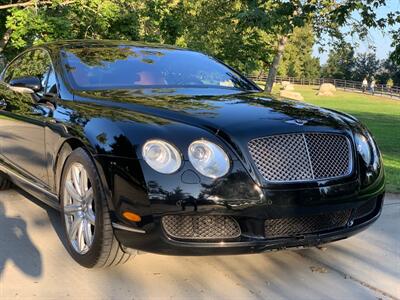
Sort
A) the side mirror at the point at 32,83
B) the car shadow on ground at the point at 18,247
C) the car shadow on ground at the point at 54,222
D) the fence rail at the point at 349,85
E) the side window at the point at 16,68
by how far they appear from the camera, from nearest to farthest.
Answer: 1. the car shadow on ground at the point at 18,247
2. the car shadow on ground at the point at 54,222
3. the side mirror at the point at 32,83
4. the side window at the point at 16,68
5. the fence rail at the point at 349,85

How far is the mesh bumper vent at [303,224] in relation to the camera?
330 cm

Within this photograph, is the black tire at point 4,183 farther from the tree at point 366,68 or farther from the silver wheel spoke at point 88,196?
the tree at point 366,68

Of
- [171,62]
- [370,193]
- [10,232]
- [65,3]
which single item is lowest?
[10,232]

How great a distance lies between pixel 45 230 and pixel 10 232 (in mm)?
270

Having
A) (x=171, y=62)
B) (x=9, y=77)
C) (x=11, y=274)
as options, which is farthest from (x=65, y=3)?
(x=11, y=274)

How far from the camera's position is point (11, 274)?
11.7 feet

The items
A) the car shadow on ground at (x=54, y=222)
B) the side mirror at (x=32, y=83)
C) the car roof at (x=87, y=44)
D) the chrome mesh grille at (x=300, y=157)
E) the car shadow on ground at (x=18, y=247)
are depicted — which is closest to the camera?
the chrome mesh grille at (x=300, y=157)

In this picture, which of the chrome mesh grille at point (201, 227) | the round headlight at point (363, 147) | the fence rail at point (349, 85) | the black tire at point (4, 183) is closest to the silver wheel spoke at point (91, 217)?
the chrome mesh grille at point (201, 227)

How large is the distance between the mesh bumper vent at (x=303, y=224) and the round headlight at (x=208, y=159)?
428mm

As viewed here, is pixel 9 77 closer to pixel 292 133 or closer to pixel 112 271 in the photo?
pixel 112 271

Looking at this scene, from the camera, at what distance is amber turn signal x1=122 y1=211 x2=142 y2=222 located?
315 cm

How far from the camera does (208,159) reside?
3.18 meters

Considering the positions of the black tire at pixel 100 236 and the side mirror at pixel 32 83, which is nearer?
the black tire at pixel 100 236

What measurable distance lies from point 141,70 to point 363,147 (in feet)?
6.30
